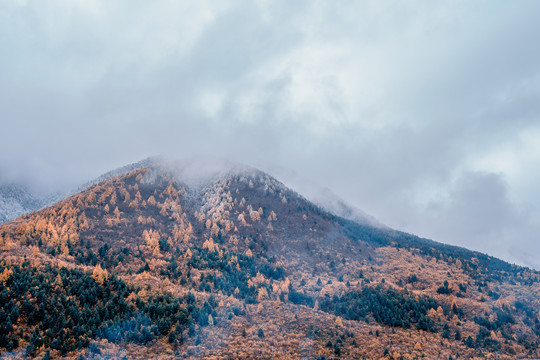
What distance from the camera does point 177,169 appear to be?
136 metres

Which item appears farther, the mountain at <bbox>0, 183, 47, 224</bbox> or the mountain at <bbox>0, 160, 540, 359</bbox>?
the mountain at <bbox>0, 183, 47, 224</bbox>

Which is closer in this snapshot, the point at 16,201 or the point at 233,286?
the point at 233,286

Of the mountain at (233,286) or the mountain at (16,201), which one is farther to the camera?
the mountain at (16,201)

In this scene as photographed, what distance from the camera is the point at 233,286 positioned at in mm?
63844

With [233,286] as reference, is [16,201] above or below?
below

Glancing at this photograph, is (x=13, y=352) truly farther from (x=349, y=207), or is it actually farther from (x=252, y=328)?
(x=349, y=207)

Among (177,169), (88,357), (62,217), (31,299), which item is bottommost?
(88,357)

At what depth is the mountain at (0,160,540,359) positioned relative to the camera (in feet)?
127

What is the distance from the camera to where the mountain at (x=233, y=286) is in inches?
1523

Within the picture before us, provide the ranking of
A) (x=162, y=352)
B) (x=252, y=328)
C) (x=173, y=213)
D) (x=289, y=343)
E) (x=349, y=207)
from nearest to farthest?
1. (x=162, y=352)
2. (x=289, y=343)
3. (x=252, y=328)
4. (x=173, y=213)
5. (x=349, y=207)

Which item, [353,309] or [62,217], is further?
[62,217]

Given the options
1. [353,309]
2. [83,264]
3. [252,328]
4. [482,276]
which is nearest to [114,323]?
→ [252,328]

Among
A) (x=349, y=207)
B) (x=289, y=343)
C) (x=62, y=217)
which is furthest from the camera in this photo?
(x=349, y=207)

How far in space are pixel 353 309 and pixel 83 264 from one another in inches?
2107
